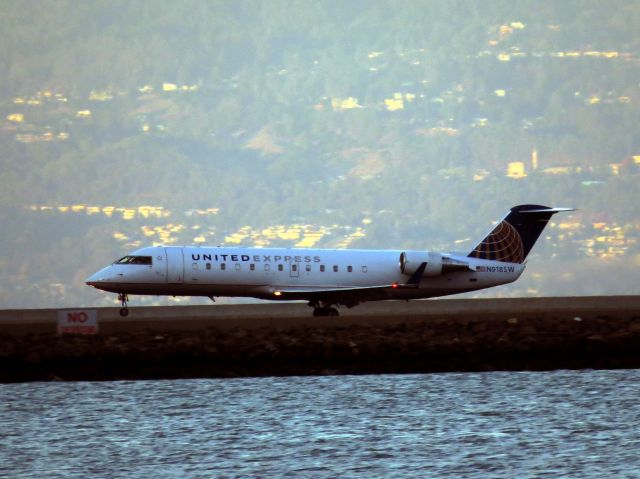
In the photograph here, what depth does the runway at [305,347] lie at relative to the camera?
122ft

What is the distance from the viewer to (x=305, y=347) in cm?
3838

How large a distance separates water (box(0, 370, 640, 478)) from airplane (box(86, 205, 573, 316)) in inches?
575

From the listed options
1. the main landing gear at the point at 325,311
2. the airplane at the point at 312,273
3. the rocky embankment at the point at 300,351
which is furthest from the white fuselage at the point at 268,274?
the rocky embankment at the point at 300,351

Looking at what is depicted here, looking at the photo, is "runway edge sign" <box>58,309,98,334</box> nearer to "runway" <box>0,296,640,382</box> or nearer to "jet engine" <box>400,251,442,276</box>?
"runway" <box>0,296,640,382</box>

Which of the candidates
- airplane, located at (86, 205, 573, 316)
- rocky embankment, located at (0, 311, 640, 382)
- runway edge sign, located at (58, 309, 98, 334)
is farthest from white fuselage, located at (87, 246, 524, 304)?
runway edge sign, located at (58, 309, 98, 334)

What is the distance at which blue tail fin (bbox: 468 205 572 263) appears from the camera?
5747cm

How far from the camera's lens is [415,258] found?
54375 millimetres

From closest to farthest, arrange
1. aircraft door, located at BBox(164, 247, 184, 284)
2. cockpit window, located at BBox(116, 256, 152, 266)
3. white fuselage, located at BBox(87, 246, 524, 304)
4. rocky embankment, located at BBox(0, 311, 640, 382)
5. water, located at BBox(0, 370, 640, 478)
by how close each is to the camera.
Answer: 1. water, located at BBox(0, 370, 640, 478)
2. rocky embankment, located at BBox(0, 311, 640, 382)
3. aircraft door, located at BBox(164, 247, 184, 284)
4. white fuselage, located at BBox(87, 246, 524, 304)
5. cockpit window, located at BBox(116, 256, 152, 266)

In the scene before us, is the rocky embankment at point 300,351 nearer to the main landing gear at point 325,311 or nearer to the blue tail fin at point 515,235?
the main landing gear at point 325,311

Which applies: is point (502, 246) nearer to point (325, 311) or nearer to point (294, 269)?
point (325, 311)

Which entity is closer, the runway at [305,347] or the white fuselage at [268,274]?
the runway at [305,347]

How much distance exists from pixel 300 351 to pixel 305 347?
0.27 metres

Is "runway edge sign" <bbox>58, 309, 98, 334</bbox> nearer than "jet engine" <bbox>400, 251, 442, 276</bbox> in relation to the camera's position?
Yes

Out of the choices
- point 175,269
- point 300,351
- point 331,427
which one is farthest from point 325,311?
point 331,427
